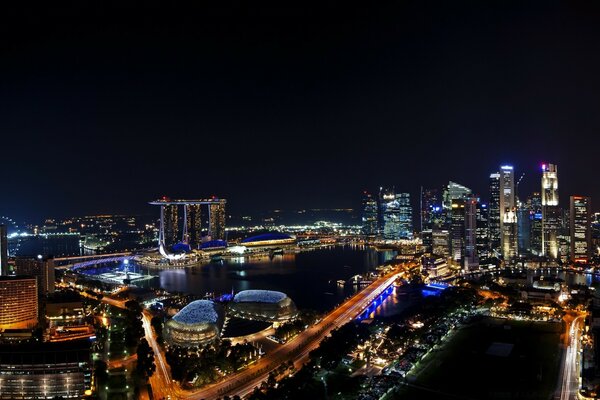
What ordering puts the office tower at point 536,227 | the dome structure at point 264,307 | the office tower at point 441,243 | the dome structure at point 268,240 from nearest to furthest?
1. the dome structure at point 264,307
2. the office tower at point 441,243
3. the office tower at point 536,227
4. the dome structure at point 268,240

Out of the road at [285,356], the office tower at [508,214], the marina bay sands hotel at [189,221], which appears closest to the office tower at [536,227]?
the office tower at [508,214]

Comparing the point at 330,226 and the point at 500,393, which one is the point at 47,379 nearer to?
the point at 500,393

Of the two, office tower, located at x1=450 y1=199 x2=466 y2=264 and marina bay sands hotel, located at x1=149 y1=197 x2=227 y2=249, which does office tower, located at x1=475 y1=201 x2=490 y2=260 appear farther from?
marina bay sands hotel, located at x1=149 y1=197 x2=227 y2=249

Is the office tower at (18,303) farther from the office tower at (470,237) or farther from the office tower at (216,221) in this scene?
the office tower at (216,221)

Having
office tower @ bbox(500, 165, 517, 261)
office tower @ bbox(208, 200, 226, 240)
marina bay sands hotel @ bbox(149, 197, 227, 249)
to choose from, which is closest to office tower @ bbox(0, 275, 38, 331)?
marina bay sands hotel @ bbox(149, 197, 227, 249)

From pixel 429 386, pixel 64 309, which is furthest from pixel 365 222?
pixel 429 386

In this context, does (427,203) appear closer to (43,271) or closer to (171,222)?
(171,222)
